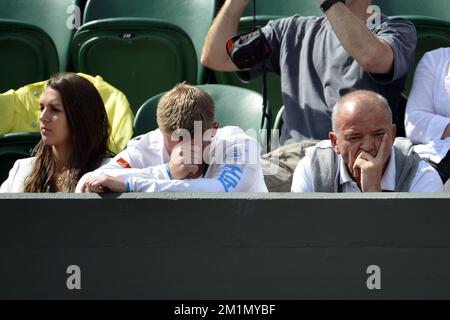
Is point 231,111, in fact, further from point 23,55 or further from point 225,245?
point 225,245

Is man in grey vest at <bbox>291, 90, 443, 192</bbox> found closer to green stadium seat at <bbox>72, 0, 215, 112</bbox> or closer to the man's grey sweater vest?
the man's grey sweater vest

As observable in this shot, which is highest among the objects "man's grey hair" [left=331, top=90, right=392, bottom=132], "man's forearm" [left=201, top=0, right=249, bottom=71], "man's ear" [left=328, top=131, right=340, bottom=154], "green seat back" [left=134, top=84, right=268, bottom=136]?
"man's forearm" [left=201, top=0, right=249, bottom=71]

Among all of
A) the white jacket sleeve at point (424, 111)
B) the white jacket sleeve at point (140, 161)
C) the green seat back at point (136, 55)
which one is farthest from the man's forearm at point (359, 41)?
the green seat back at point (136, 55)

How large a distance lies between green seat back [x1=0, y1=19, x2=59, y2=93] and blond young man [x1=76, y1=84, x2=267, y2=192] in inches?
58.5

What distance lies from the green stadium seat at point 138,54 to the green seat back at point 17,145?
0.85 m

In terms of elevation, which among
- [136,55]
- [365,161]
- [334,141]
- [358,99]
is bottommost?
[365,161]

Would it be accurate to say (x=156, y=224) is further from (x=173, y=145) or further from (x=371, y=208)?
(x=173, y=145)

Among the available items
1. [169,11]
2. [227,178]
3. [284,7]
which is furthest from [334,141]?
[169,11]

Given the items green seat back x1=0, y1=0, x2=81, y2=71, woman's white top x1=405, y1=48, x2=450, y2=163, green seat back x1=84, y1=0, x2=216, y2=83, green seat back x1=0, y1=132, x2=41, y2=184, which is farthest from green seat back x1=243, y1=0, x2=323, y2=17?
green seat back x1=0, y1=132, x2=41, y2=184

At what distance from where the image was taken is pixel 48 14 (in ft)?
18.1

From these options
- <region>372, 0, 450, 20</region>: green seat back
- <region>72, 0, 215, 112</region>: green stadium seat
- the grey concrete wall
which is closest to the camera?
the grey concrete wall

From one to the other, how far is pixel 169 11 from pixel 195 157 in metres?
2.15

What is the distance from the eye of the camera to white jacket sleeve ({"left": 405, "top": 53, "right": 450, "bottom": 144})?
12.8ft

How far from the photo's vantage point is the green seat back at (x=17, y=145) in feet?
13.8
